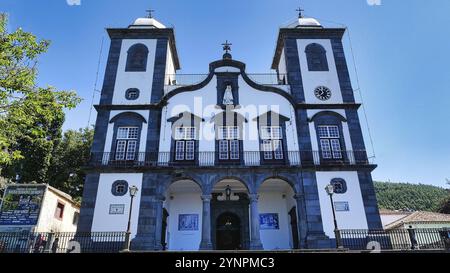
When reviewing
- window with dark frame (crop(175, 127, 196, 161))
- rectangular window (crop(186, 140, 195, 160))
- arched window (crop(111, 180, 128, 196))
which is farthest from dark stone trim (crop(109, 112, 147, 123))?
arched window (crop(111, 180, 128, 196))

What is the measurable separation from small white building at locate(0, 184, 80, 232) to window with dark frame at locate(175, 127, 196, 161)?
8.65 meters

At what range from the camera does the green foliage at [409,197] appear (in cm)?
5066

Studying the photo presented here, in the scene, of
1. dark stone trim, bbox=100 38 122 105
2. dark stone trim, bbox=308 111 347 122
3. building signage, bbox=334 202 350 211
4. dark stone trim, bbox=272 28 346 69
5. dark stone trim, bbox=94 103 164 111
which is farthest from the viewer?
dark stone trim, bbox=272 28 346 69

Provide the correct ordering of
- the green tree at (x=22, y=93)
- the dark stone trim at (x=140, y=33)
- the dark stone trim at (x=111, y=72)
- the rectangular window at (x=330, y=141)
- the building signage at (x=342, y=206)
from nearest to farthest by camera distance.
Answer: the green tree at (x=22, y=93), the building signage at (x=342, y=206), the rectangular window at (x=330, y=141), the dark stone trim at (x=111, y=72), the dark stone trim at (x=140, y=33)

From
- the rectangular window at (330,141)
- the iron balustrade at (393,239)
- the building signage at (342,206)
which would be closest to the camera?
the iron balustrade at (393,239)

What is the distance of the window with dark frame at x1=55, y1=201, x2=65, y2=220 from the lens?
888 inches

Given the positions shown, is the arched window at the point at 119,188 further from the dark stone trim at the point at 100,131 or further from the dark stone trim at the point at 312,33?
the dark stone trim at the point at 312,33

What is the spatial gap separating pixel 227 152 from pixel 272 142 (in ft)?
8.76

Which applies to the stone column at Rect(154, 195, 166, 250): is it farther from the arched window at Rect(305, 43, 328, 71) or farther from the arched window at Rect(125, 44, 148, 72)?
the arched window at Rect(305, 43, 328, 71)

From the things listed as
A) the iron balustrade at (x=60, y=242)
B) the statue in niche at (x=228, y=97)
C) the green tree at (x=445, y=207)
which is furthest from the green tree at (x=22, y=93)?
the green tree at (x=445, y=207)

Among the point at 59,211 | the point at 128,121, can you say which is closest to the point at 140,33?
the point at 128,121

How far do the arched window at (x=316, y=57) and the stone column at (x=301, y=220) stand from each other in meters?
8.77
